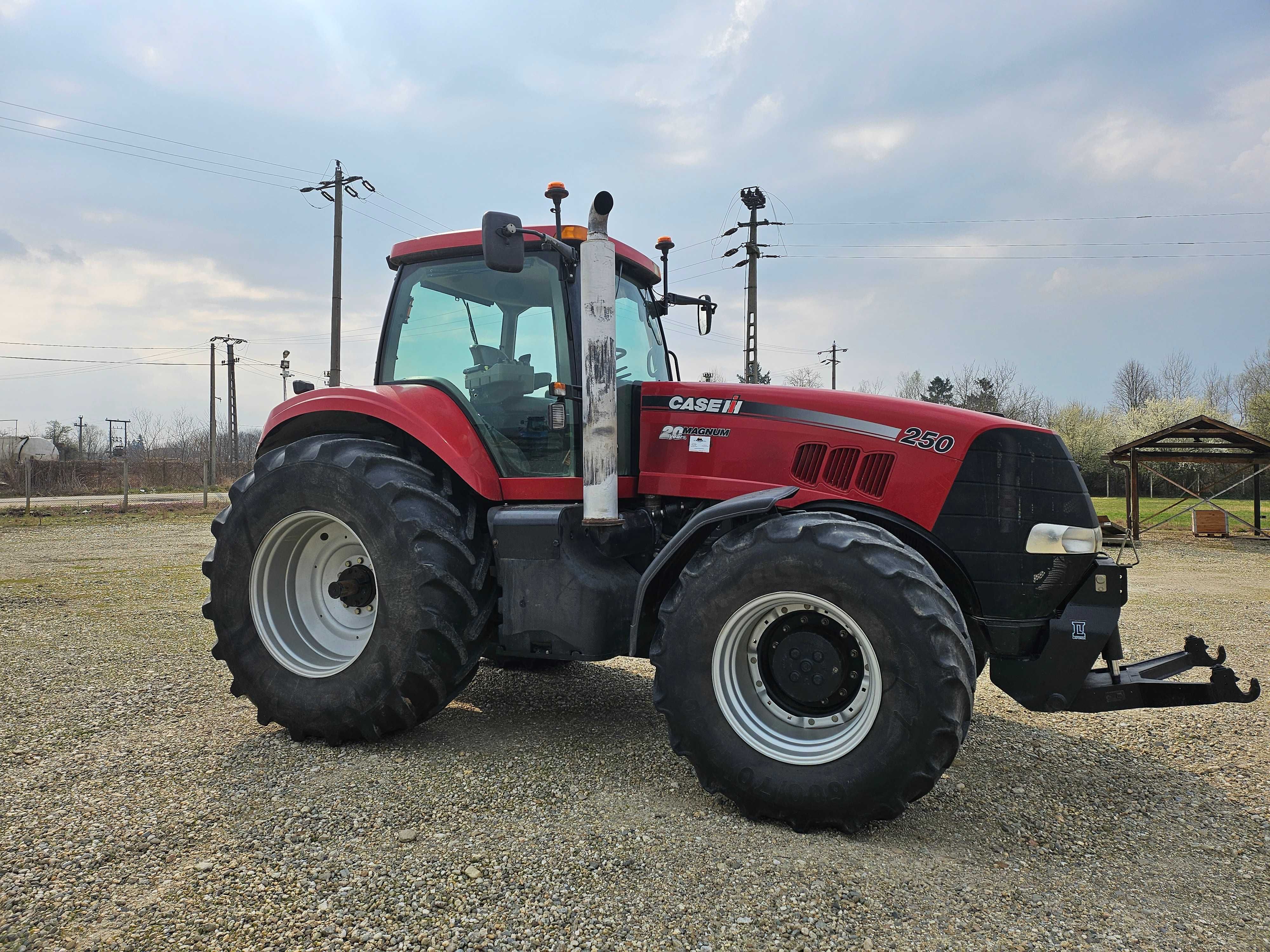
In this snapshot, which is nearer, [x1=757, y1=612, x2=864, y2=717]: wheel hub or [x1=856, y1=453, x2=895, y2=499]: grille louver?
[x1=757, y1=612, x2=864, y2=717]: wheel hub

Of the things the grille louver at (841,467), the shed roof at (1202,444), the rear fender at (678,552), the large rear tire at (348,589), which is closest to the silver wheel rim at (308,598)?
the large rear tire at (348,589)

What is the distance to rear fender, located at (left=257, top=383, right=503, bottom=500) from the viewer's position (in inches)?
151

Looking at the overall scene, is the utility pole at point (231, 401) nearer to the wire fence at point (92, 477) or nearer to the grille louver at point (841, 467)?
the wire fence at point (92, 477)

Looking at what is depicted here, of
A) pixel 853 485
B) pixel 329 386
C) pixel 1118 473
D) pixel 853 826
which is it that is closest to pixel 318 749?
pixel 329 386

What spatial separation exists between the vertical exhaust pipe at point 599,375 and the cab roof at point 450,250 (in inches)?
20.3

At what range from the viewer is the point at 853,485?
340 centimetres

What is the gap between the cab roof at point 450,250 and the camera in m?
4.20

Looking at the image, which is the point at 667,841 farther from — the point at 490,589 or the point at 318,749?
the point at 318,749

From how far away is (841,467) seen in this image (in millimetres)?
3434

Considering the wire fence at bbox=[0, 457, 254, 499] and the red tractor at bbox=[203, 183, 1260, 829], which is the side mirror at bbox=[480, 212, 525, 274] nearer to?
the red tractor at bbox=[203, 183, 1260, 829]

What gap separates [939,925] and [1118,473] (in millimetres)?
37167

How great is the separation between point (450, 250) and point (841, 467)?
2.39 metres

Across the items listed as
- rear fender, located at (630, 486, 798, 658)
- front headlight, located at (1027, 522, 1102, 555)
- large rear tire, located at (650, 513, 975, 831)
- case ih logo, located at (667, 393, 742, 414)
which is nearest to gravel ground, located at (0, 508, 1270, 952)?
large rear tire, located at (650, 513, 975, 831)

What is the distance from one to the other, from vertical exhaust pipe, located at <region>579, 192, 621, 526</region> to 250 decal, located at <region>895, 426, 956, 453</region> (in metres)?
1.26
